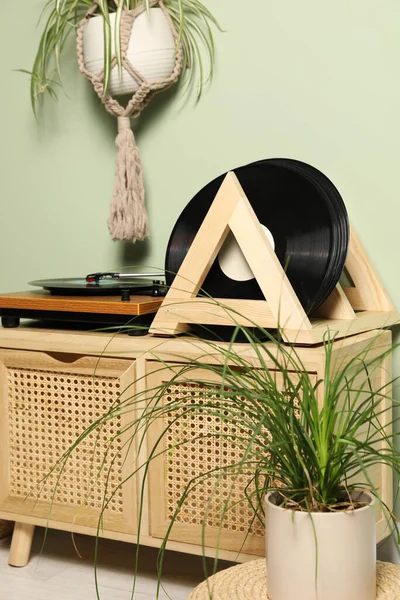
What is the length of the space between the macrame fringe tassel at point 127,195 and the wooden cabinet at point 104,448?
13.5 inches

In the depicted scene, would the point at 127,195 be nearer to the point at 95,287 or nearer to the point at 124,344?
the point at 95,287

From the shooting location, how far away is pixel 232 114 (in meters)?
1.86

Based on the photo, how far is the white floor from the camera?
5.27ft

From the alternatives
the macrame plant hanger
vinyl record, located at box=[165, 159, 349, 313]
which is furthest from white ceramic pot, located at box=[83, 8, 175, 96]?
vinyl record, located at box=[165, 159, 349, 313]

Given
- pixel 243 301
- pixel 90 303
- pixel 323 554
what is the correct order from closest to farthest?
pixel 323 554
pixel 243 301
pixel 90 303

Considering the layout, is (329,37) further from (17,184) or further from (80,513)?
(80,513)

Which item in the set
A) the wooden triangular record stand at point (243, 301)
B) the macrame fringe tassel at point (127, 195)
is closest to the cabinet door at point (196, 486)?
the wooden triangular record stand at point (243, 301)

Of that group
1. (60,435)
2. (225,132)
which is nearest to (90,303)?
(60,435)

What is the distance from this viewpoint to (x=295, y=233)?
1524mm

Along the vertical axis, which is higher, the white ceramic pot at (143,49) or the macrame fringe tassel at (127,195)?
the white ceramic pot at (143,49)

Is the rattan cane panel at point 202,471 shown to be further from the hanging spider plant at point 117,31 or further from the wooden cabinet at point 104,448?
the hanging spider plant at point 117,31

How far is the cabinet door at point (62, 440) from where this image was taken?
1584 mm

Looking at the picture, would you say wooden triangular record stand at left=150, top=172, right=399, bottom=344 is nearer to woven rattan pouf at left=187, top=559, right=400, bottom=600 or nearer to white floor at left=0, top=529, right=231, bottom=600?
woven rattan pouf at left=187, top=559, right=400, bottom=600

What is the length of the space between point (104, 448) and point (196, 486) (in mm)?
200
